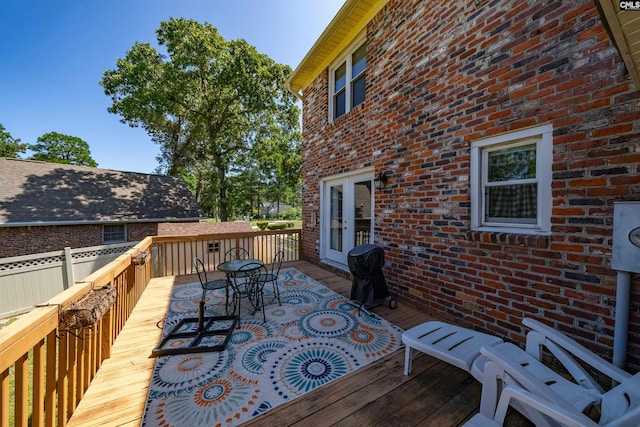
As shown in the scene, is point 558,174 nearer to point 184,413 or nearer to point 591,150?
point 591,150

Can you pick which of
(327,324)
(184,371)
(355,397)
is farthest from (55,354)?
(327,324)

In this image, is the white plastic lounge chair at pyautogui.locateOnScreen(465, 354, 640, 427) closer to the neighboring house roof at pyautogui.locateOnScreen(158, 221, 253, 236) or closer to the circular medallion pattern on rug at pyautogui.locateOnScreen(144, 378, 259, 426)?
the circular medallion pattern on rug at pyautogui.locateOnScreen(144, 378, 259, 426)

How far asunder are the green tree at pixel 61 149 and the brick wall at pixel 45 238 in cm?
2671

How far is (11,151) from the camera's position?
88.5 ft

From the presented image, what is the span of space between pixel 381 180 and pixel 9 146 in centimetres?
4297

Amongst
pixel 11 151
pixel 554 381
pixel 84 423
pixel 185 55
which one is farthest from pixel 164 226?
pixel 11 151

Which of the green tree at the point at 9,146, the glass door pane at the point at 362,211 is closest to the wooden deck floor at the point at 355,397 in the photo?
the glass door pane at the point at 362,211


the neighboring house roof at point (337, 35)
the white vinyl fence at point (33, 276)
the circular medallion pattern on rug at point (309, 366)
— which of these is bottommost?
the white vinyl fence at point (33, 276)

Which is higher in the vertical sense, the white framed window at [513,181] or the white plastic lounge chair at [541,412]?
→ the white framed window at [513,181]

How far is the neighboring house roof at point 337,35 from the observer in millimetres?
4086

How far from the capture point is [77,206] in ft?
37.3

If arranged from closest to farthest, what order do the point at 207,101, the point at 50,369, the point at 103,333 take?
the point at 50,369
the point at 103,333
the point at 207,101

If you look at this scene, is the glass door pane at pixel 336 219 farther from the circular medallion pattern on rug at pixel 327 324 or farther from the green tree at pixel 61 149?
the green tree at pixel 61 149

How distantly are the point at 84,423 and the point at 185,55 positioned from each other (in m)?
13.6
